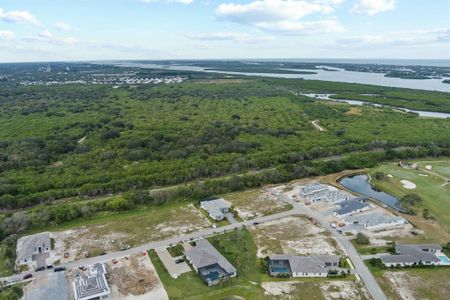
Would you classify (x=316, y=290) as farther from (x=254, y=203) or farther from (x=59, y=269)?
(x=59, y=269)

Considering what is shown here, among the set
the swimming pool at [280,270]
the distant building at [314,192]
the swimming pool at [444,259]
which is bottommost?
the swimming pool at [280,270]

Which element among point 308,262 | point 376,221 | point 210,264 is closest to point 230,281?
point 210,264

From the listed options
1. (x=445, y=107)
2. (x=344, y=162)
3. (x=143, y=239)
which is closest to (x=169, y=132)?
(x=344, y=162)

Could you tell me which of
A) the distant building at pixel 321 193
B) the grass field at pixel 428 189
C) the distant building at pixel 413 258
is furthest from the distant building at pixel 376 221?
the distant building at pixel 413 258

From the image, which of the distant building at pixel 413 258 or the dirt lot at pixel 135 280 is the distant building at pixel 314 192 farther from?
the dirt lot at pixel 135 280

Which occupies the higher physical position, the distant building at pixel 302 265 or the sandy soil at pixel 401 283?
the distant building at pixel 302 265
